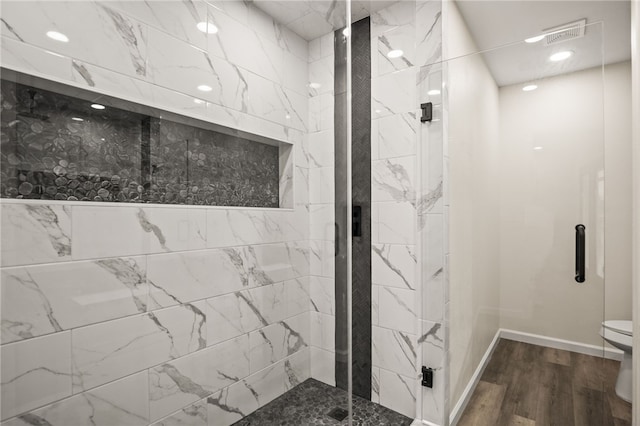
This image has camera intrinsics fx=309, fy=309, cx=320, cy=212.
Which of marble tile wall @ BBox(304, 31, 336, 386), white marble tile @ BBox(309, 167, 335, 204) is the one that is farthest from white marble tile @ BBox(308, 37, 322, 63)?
white marble tile @ BBox(309, 167, 335, 204)

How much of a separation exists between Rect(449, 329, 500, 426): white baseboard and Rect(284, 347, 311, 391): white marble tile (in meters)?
1.18

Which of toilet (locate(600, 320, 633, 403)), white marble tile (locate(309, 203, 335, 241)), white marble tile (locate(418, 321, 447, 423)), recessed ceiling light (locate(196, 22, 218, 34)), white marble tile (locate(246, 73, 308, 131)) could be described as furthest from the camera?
white marble tile (locate(418, 321, 447, 423))

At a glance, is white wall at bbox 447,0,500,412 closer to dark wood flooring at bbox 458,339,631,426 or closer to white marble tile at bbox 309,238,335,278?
dark wood flooring at bbox 458,339,631,426

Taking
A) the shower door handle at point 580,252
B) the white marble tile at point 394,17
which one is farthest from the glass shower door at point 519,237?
the white marble tile at point 394,17

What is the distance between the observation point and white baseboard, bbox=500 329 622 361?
4.74 ft

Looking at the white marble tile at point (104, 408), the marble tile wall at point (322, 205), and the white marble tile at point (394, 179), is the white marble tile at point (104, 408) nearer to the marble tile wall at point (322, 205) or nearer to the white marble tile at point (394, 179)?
the marble tile wall at point (322, 205)

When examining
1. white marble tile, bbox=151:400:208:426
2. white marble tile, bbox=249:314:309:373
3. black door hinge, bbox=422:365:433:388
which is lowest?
black door hinge, bbox=422:365:433:388

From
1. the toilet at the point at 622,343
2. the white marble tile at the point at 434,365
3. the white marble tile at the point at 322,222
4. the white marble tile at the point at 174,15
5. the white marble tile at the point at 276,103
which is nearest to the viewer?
the white marble tile at the point at 174,15

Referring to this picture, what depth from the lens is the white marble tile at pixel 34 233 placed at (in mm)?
454

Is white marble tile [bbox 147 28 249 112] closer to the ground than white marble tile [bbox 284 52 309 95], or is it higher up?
closer to the ground

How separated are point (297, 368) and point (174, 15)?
1.00 metres

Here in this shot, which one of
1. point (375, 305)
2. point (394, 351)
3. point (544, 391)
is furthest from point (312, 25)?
point (544, 391)

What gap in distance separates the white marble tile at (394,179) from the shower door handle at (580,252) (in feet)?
2.54

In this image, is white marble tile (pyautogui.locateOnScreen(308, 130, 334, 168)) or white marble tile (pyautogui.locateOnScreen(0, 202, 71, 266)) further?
white marble tile (pyautogui.locateOnScreen(308, 130, 334, 168))
